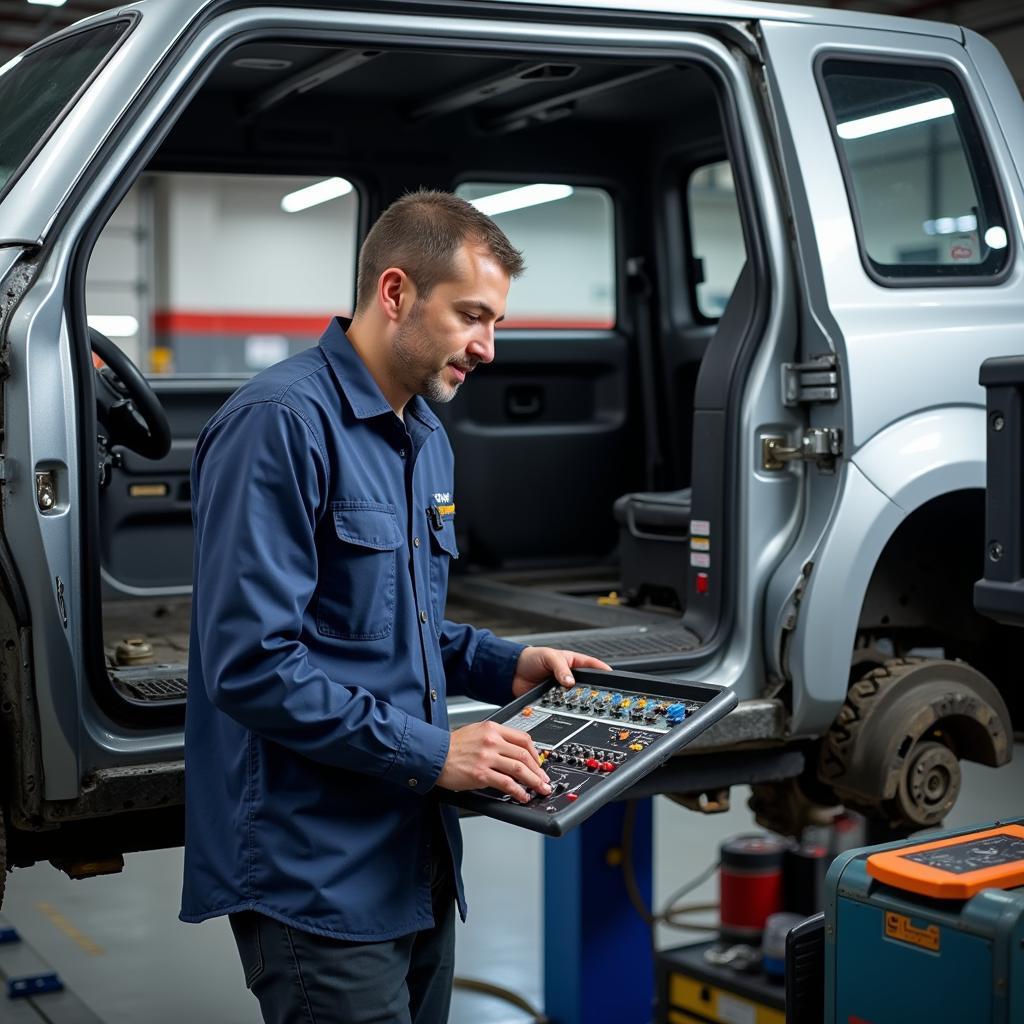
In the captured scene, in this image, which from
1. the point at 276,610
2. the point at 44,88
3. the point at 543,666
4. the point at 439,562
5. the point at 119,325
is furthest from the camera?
the point at 119,325

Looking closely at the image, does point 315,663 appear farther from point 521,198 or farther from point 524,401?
point 521,198

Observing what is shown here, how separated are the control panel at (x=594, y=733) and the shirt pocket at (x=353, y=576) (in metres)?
0.29

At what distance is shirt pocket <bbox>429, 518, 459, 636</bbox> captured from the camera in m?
2.43

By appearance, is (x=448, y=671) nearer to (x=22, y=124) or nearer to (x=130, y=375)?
(x=130, y=375)

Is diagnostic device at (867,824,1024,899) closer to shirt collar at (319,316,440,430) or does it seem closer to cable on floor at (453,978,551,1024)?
shirt collar at (319,316,440,430)

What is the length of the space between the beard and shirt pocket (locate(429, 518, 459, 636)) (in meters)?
0.27

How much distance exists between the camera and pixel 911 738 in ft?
11.4

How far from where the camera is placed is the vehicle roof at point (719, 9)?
9.60ft

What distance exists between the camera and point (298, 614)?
2.07 metres

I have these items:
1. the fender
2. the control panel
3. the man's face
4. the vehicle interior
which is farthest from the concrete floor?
the man's face

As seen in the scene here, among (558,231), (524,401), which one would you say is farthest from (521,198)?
(524,401)

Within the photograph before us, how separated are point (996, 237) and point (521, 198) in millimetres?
1780

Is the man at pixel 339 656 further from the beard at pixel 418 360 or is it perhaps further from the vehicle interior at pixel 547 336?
the vehicle interior at pixel 547 336

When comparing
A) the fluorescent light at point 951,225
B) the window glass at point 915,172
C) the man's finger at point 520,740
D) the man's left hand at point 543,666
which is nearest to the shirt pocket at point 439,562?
the man's left hand at point 543,666
